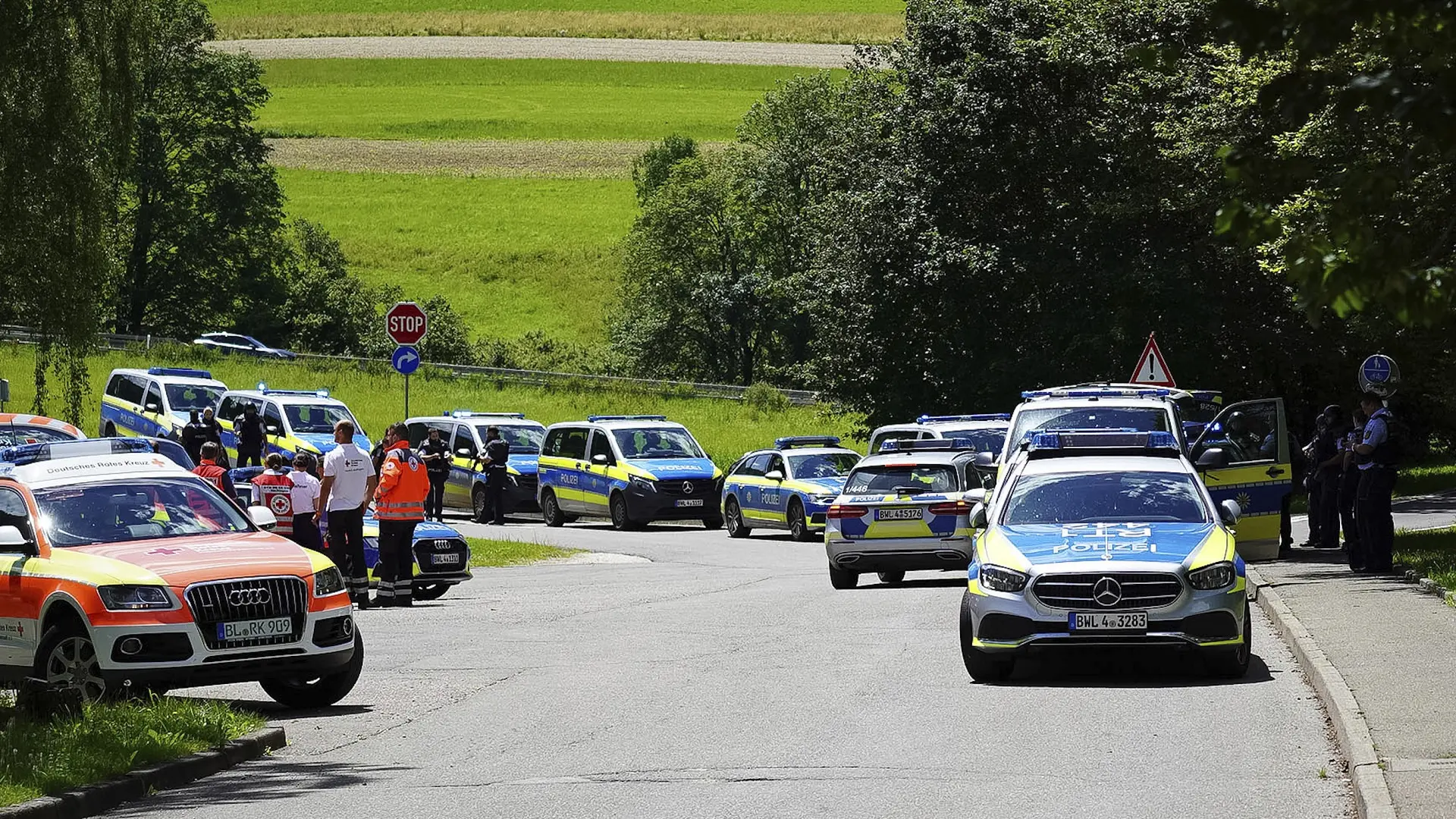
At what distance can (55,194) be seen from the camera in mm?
22453

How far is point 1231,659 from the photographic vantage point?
13062 millimetres

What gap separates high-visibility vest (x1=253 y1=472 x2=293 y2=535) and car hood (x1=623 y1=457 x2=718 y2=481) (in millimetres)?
14867

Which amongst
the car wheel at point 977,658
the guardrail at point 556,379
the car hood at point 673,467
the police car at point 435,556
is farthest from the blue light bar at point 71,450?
the guardrail at point 556,379

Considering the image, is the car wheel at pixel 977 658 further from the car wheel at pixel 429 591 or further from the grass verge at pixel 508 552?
the grass verge at pixel 508 552

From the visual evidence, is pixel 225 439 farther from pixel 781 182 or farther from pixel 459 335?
pixel 781 182

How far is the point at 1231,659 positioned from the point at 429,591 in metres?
10.6

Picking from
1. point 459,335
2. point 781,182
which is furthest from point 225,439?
point 781,182

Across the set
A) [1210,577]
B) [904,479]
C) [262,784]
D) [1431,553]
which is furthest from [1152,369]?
[262,784]

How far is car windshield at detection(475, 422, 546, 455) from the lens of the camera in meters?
39.8

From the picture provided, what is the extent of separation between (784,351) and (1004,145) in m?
41.2

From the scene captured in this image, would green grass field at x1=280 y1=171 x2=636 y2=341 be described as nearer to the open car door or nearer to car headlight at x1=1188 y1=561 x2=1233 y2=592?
the open car door

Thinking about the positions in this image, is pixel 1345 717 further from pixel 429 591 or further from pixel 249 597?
pixel 429 591

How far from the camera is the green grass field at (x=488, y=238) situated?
3558 inches

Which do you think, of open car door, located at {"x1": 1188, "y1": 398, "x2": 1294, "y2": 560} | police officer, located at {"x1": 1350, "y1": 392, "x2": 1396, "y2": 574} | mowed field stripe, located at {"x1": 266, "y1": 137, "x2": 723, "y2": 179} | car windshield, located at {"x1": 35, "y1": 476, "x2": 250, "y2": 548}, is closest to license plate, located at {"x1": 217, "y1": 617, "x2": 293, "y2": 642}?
car windshield, located at {"x1": 35, "y1": 476, "x2": 250, "y2": 548}
